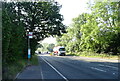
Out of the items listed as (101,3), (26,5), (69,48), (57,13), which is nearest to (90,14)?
(101,3)

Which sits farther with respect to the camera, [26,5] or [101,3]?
[101,3]

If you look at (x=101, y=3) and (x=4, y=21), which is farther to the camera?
(x=101, y=3)

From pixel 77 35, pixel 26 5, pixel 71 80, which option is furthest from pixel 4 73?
pixel 77 35

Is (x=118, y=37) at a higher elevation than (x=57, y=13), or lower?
lower

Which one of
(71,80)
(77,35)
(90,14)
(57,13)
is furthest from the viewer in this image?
(77,35)

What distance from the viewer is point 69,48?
3012 inches

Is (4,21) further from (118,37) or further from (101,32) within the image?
(118,37)

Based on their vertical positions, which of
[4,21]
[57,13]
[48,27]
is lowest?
[4,21]

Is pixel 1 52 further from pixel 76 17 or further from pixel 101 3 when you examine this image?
pixel 76 17

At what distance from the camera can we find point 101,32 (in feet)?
131

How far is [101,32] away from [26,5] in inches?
775

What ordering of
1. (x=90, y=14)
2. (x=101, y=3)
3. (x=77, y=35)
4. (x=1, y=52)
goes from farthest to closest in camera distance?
(x=77, y=35), (x=90, y=14), (x=101, y=3), (x=1, y=52)

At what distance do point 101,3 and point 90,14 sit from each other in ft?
13.3

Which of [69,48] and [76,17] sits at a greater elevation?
[76,17]
